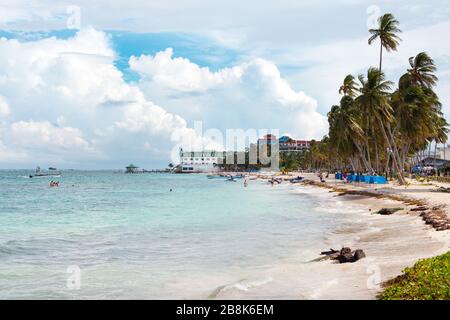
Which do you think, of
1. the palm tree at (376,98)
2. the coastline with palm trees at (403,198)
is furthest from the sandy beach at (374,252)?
the palm tree at (376,98)

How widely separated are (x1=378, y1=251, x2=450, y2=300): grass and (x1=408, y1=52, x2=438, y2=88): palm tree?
54194 millimetres

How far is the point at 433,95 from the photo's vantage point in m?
61.7

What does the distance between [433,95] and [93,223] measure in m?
47.0

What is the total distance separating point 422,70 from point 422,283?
57.0 metres

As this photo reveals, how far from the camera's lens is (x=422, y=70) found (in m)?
61.5

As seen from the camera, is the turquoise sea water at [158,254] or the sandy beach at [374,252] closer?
the sandy beach at [374,252]

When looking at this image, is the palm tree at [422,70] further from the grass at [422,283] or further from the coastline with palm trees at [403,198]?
the grass at [422,283]

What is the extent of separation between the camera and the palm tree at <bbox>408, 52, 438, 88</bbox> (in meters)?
60.7

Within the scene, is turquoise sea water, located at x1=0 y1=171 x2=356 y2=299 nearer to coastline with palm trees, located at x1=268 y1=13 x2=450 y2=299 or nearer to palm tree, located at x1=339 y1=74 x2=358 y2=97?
coastline with palm trees, located at x1=268 y1=13 x2=450 y2=299

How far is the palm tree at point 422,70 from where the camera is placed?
60688mm

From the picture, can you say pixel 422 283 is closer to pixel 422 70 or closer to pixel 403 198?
pixel 403 198

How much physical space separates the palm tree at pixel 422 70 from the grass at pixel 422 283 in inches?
2134
